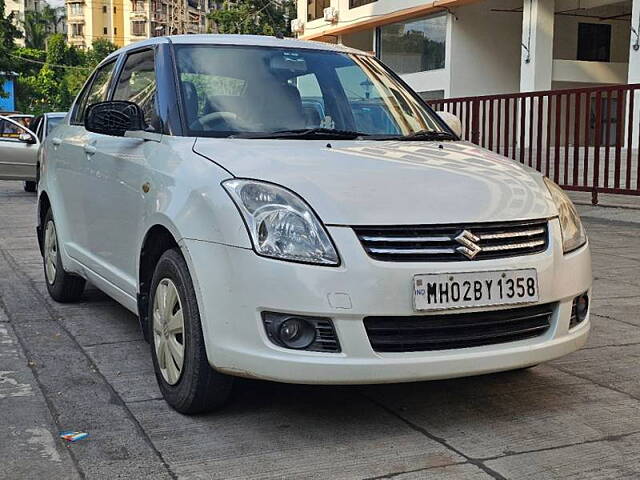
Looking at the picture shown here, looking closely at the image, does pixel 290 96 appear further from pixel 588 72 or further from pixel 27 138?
pixel 588 72

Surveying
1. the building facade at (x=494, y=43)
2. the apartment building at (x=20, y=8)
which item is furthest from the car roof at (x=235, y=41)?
the apartment building at (x=20, y=8)

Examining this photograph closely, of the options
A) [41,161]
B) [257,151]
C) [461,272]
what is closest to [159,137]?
[257,151]

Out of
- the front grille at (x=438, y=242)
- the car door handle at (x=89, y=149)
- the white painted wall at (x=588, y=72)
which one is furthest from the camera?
the white painted wall at (x=588, y=72)

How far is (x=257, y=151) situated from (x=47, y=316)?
8.63ft

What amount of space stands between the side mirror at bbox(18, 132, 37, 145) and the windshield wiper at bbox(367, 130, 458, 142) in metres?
12.3

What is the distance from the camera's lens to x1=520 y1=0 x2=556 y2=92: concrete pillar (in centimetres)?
2250

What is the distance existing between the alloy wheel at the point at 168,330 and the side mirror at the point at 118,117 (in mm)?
982

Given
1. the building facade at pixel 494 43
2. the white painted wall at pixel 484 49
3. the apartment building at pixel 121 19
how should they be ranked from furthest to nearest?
1. the apartment building at pixel 121 19
2. the white painted wall at pixel 484 49
3. the building facade at pixel 494 43

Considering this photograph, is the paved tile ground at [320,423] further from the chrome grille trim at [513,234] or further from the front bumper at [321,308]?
the chrome grille trim at [513,234]

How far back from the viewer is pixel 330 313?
318cm

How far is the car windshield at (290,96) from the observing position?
4.21 metres

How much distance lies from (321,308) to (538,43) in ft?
68.6

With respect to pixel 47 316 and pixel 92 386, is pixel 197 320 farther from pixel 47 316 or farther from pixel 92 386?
pixel 47 316

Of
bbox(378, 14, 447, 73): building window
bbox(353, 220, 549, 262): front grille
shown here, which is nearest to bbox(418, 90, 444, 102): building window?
bbox(378, 14, 447, 73): building window
